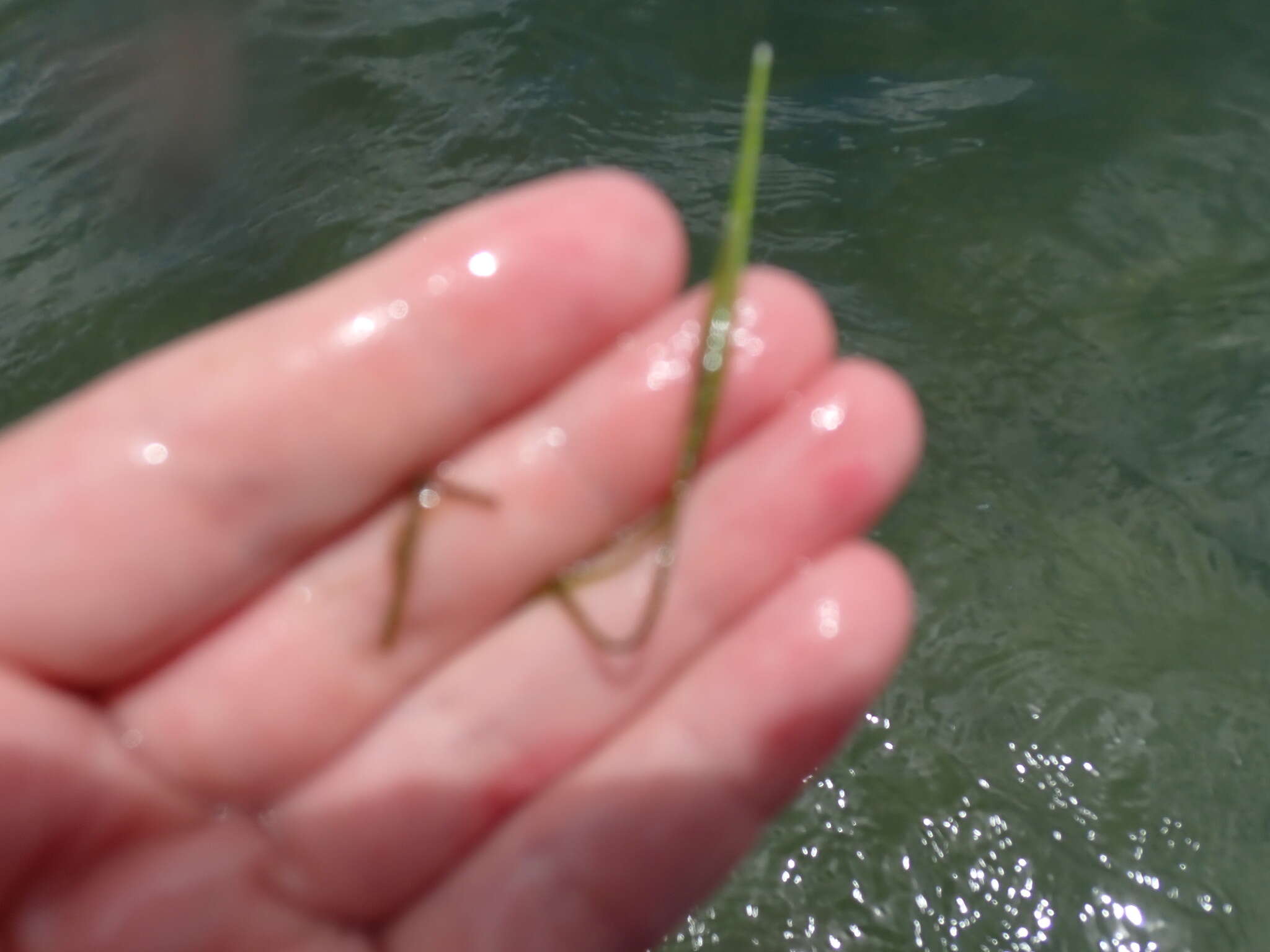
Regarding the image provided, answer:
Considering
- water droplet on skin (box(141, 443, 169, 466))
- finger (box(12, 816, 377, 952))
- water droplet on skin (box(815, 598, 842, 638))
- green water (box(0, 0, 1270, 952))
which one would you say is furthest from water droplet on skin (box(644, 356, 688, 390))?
green water (box(0, 0, 1270, 952))

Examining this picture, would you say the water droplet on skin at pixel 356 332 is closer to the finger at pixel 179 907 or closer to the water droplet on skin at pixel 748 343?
the water droplet on skin at pixel 748 343

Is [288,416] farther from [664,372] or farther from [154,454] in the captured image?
[664,372]

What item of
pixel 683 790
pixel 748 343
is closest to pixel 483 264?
pixel 748 343

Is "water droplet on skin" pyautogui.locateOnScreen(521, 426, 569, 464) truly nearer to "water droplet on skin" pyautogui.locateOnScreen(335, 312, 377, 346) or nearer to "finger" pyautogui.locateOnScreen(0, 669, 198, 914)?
"water droplet on skin" pyautogui.locateOnScreen(335, 312, 377, 346)

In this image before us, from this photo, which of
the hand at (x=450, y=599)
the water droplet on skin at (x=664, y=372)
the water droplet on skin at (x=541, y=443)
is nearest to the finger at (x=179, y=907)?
the hand at (x=450, y=599)

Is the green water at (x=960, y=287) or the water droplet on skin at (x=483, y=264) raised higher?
the water droplet on skin at (x=483, y=264)

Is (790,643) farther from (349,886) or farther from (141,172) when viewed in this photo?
(141,172)
